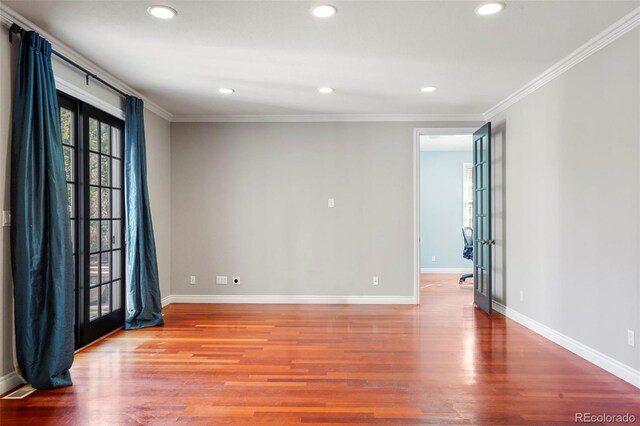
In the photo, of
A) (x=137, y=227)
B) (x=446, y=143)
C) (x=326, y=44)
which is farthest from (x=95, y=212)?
(x=446, y=143)

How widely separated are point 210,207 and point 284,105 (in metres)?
1.74

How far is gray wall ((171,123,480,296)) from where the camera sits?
5.81m

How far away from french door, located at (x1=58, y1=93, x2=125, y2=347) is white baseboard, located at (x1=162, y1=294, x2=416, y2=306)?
1.26 meters

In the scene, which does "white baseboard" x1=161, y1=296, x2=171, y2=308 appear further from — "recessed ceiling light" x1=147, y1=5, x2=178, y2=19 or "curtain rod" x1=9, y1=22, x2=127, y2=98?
"recessed ceiling light" x1=147, y1=5, x2=178, y2=19

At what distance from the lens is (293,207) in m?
5.85

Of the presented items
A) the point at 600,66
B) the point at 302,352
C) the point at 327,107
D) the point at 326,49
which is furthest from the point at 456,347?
the point at 327,107

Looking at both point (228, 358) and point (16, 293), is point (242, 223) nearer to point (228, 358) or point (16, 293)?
point (228, 358)

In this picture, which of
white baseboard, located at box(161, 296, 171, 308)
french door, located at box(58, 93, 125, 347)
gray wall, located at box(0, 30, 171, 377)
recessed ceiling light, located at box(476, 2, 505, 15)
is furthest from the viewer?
white baseboard, located at box(161, 296, 171, 308)

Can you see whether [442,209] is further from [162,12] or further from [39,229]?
[39,229]

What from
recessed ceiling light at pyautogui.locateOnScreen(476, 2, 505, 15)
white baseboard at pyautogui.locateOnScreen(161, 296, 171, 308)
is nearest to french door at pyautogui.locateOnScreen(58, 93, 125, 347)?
white baseboard at pyautogui.locateOnScreen(161, 296, 171, 308)

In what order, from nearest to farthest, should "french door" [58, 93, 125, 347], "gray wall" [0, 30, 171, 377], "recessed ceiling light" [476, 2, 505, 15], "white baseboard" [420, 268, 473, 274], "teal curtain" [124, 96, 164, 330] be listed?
"recessed ceiling light" [476, 2, 505, 15] → "gray wall" [0, 30, 171, 377] → "french door" [58, 93, 125, 347] → "teal curtain" [124, 96, 164, 330] → "white baseboard" [420, 268, 473, 274]

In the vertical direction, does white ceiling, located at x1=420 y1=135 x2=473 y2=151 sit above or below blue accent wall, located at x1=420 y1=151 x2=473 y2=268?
above

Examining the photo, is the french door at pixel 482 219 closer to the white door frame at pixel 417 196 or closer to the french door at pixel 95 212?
the white door frame at pixel 417 196

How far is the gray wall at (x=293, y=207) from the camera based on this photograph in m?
5.81
